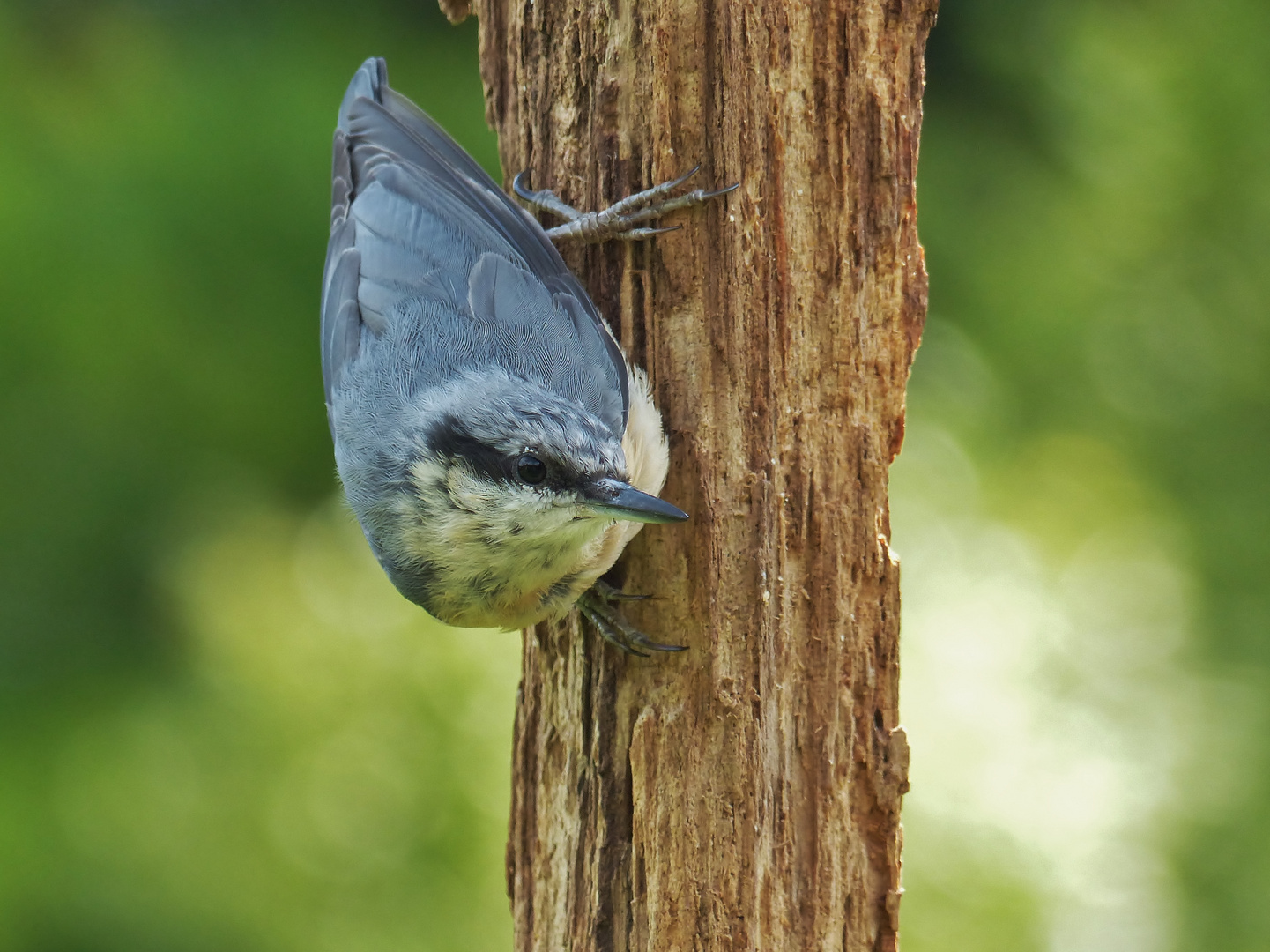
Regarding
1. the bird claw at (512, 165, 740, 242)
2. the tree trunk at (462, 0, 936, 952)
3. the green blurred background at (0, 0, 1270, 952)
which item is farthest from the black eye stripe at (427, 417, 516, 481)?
the green blurred background at (0, 0, 1270, 952)

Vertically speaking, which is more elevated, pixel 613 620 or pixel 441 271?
pixel 441 271

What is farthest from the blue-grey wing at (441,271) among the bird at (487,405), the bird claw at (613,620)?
the bird claw at (613,620)

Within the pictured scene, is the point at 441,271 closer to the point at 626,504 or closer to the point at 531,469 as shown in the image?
the point at 531,469

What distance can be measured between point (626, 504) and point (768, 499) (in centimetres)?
21

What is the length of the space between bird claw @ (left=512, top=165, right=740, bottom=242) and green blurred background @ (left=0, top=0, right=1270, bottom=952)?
94cm

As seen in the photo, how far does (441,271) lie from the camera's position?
1973mm

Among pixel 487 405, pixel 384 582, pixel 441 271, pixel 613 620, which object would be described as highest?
pixel 441 271

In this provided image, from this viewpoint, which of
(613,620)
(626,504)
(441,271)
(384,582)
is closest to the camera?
(626,504)

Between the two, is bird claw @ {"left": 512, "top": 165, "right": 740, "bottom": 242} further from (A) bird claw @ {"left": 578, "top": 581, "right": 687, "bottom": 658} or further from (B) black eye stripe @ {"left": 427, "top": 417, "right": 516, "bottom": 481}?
(A) bird claw @ {"left": 578, "top": 581, "right": 687, "bottom": 658}

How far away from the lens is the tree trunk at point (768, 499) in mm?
1557

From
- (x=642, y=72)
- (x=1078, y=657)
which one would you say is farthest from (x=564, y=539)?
(x=1078, y=657)

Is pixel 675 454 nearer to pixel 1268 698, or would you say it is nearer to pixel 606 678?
pixel 606 678

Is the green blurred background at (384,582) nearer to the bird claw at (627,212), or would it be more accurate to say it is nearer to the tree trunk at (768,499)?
the tree trunk at (768,499)

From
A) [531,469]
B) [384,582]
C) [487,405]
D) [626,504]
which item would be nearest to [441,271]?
[487,405]
